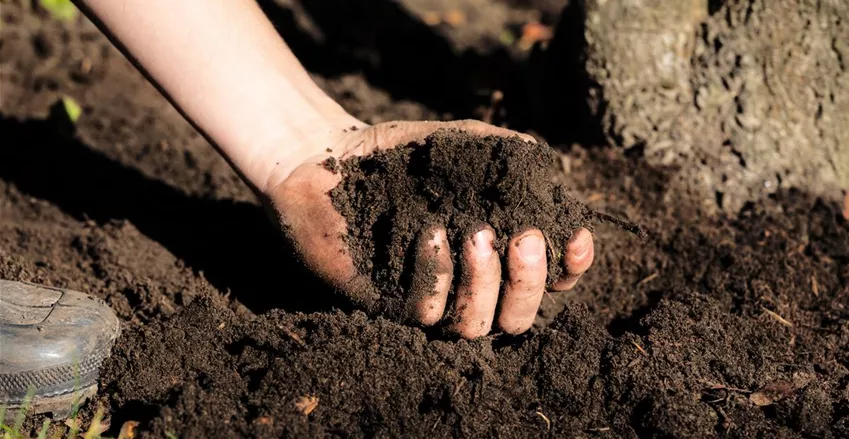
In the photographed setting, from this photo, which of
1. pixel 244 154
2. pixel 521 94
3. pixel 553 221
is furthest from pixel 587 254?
pixel 521 94

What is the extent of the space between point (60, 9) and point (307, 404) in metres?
3.27

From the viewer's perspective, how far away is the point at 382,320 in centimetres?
199

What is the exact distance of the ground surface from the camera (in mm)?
1836

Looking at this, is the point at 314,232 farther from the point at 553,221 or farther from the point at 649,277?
the point at 649,277

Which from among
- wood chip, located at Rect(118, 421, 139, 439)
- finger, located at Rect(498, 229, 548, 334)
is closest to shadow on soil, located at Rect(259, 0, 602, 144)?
finger, located at Rect(498, 229, 548, 334)

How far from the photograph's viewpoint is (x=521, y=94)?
3594 millimetres

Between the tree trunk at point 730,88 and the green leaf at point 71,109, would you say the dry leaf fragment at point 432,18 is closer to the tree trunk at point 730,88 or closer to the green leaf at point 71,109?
the tree trunk at point 730,88

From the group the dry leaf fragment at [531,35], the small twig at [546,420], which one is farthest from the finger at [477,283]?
the dry leaf fragment at [531,35]

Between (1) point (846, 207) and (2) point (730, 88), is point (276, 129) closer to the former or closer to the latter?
(2) point (730, 88)

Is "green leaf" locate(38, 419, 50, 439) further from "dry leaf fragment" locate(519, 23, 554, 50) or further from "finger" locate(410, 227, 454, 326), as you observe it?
"dry leaf fragment" locate(519, 23, 554, 50)

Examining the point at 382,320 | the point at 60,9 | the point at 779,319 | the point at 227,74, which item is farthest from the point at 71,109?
the point at 779,319

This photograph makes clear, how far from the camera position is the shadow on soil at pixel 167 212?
8.13ft

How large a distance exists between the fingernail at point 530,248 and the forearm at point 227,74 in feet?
2.41

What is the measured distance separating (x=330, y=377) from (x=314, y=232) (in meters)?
0.45
